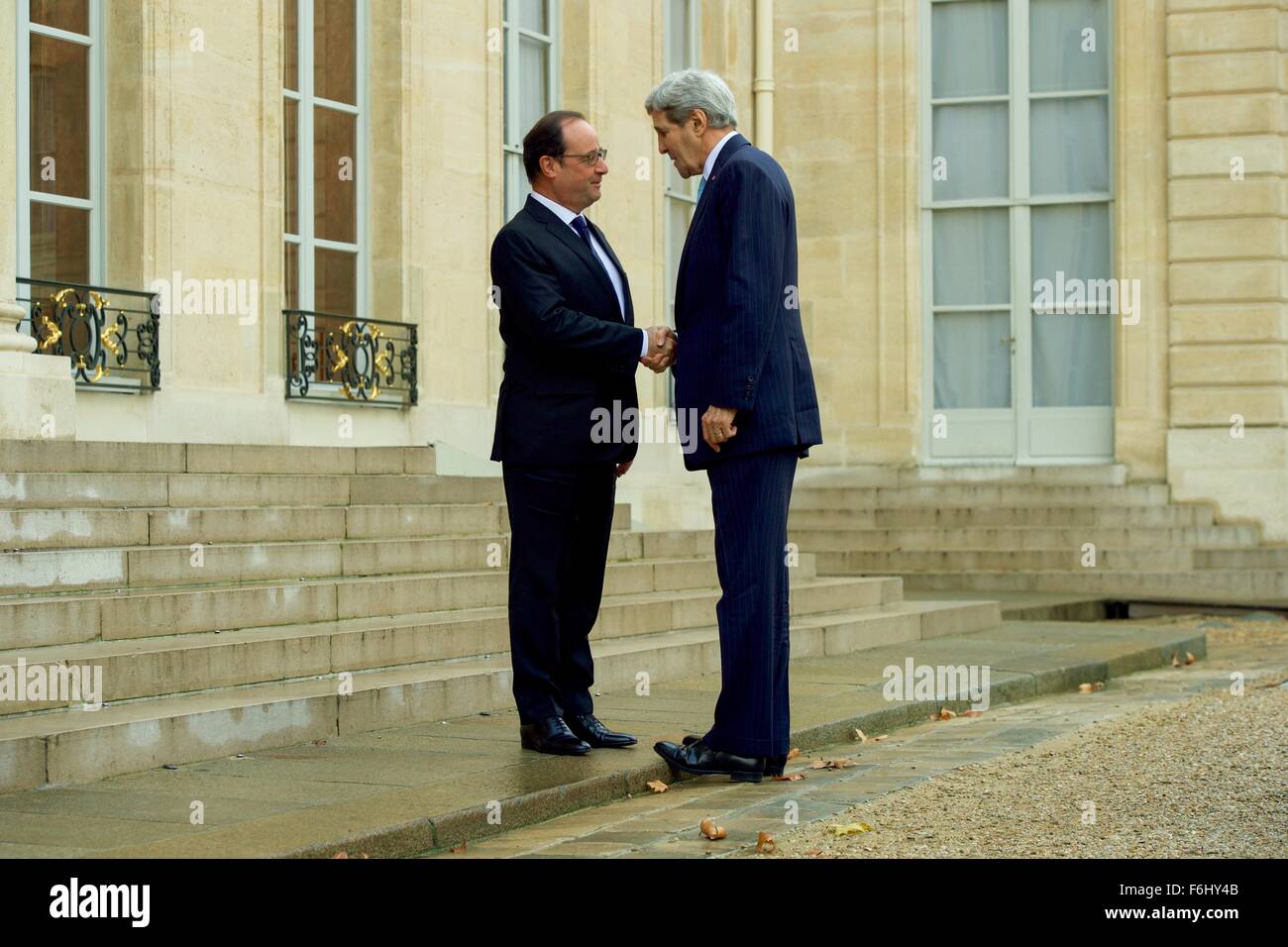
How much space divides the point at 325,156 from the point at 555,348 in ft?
20.2

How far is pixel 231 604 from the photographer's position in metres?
7.38

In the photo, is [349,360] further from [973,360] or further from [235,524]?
[973,360]

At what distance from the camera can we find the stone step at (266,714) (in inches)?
221

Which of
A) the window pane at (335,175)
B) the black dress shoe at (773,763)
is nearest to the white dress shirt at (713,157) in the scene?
the black dress shoe at (773,763)

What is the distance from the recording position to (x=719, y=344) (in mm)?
5836

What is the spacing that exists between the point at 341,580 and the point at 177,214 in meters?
2.91

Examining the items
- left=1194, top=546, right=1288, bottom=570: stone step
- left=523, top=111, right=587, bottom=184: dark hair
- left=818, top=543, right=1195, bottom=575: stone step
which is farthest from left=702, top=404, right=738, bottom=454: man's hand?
left=1194, top=546, right=1288, bottom=570: stone step

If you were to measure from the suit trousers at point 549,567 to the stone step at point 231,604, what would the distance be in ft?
5.28

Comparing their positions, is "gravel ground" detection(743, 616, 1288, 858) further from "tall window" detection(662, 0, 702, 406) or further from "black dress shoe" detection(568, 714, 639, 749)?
"tall window" detection(662, 0, 702, 406)

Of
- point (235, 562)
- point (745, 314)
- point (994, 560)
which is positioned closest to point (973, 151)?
point (994, 560)

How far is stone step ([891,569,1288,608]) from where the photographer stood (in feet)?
50.4

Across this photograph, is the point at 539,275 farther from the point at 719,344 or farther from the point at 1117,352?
the point at 1117,352

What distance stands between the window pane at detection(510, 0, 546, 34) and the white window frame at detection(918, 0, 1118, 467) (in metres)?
5.84
